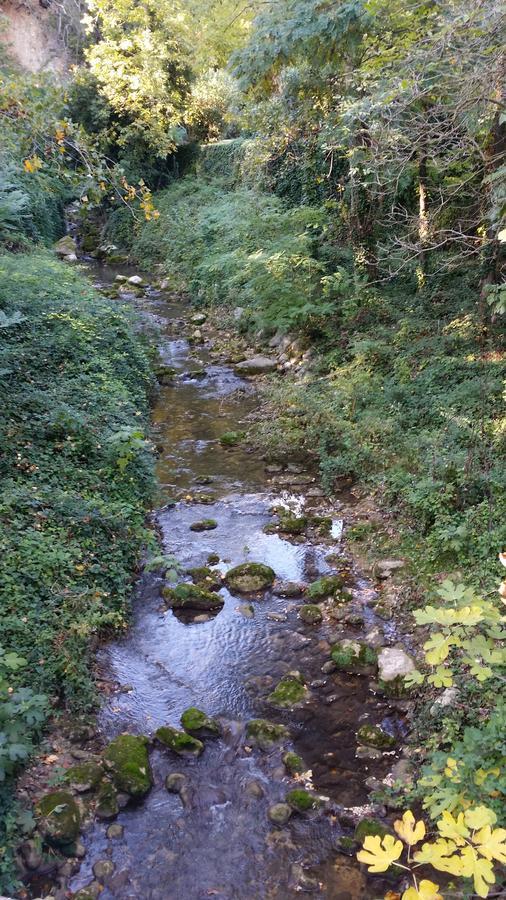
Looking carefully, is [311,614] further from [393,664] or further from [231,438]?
[231,438]

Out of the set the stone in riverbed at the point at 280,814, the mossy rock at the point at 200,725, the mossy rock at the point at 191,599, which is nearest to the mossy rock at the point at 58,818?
the mossy rock at the point at 200,725

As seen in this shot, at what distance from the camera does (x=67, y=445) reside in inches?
271

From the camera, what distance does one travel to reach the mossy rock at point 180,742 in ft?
15.2

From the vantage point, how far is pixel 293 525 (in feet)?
24.5

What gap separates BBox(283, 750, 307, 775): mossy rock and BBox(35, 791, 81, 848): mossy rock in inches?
58.9

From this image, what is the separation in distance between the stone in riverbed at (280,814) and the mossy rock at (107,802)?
1.07m

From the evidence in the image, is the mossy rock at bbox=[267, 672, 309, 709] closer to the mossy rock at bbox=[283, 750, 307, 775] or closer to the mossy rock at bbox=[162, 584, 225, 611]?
the mossy rock at bbox=[283, 750, 307, 775]

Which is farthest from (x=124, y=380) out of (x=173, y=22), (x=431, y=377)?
(x=173, y=22)

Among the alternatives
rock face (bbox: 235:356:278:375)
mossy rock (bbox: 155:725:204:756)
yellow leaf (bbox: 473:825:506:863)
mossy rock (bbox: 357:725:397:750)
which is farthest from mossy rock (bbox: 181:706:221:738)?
rock face (bbox: 235:356:278:375)

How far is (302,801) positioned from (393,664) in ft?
4.92

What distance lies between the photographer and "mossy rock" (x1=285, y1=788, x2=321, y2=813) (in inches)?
163

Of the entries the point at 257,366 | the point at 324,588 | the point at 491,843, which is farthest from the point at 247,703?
the point at 257,366

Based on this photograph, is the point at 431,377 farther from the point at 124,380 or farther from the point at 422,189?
the point at 124,380

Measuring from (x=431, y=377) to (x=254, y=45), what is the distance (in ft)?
17.4
